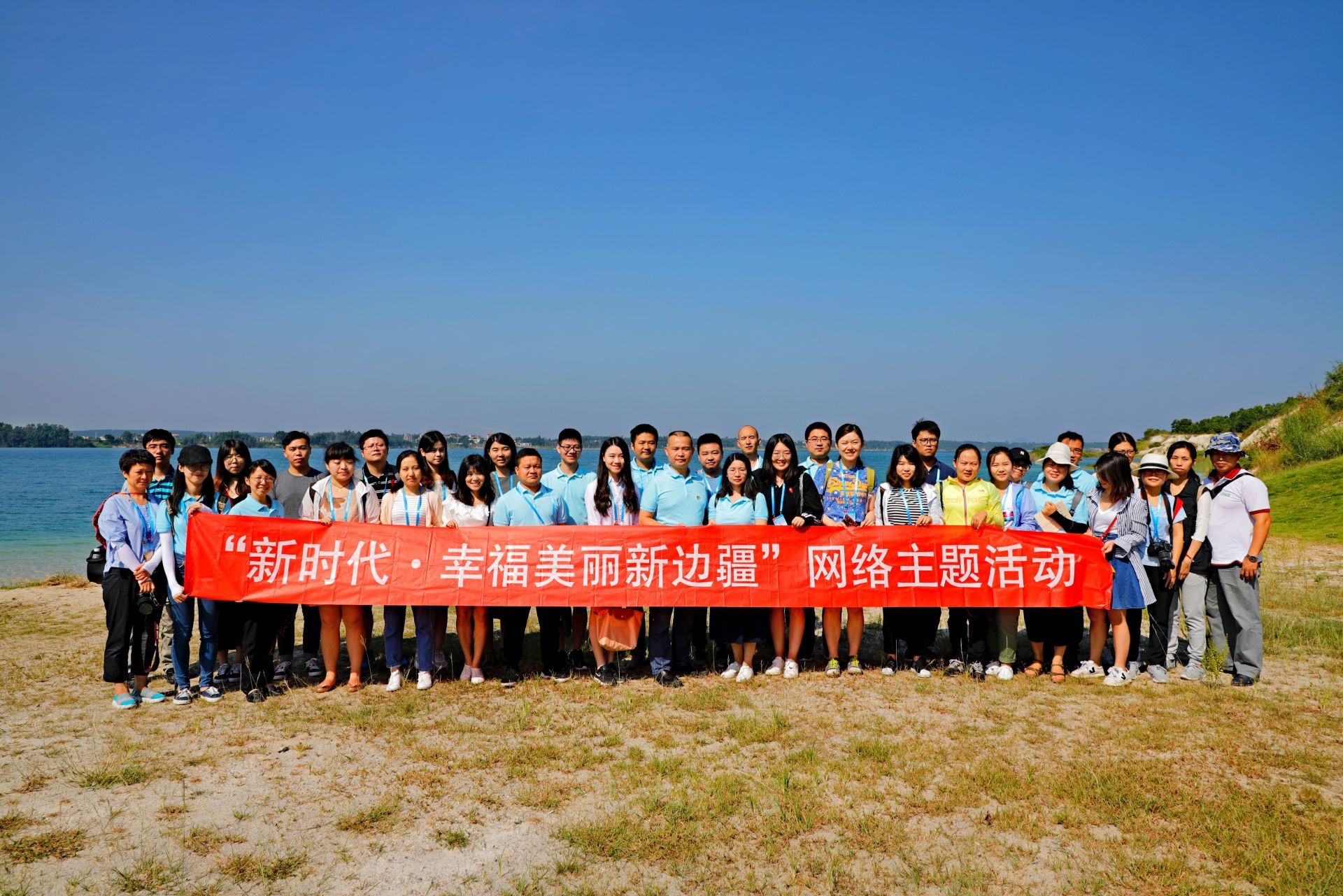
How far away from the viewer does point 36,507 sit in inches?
1267

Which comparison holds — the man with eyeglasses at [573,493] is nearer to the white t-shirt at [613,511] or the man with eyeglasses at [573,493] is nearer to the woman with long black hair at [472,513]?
the white t-shirt at [613,511]

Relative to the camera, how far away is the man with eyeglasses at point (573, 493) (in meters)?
6.59

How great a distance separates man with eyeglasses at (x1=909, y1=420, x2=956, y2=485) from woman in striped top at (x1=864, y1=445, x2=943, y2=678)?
0.32 metres

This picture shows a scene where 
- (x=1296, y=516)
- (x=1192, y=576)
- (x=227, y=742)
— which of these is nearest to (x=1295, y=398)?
(x=1296, y=516)

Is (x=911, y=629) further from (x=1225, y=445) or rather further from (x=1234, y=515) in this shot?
(x=1225, y=445)

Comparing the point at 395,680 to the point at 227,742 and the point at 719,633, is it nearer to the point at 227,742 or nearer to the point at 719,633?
the point at 227,742

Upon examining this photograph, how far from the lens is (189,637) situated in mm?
5742

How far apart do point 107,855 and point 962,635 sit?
6.29m

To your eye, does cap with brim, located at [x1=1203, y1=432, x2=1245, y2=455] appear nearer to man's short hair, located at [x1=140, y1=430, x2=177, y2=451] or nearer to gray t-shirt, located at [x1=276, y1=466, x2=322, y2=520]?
gray t-shirt, located at [x1=276, y1=466, x2=322, y2=520]

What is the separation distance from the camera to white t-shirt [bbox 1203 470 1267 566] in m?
6.02

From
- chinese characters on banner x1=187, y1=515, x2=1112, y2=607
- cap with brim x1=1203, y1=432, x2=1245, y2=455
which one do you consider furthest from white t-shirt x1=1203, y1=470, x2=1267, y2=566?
chinese characters on banner x1=187, y1=515, x2=1112, y2=607

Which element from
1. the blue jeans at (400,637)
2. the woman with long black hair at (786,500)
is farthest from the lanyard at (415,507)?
the woman with long black hair at (786,500)

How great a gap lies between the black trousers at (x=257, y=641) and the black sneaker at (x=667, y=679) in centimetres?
299

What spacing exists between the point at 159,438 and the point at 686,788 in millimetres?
5215
